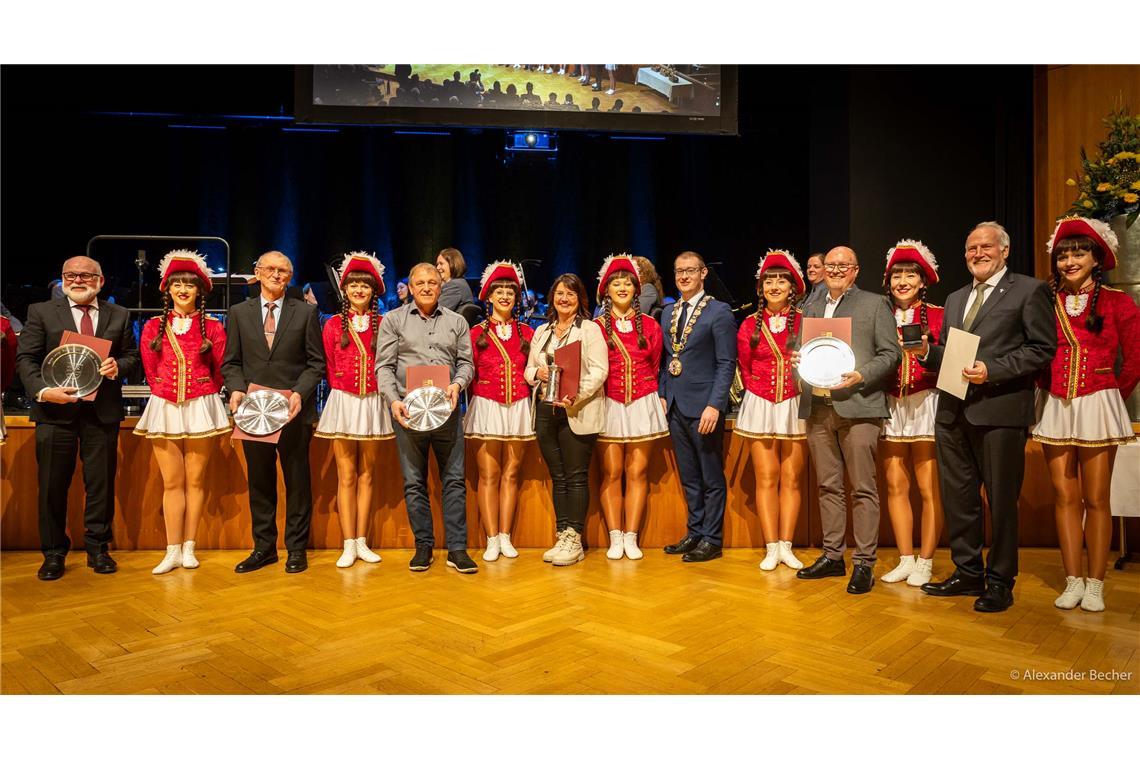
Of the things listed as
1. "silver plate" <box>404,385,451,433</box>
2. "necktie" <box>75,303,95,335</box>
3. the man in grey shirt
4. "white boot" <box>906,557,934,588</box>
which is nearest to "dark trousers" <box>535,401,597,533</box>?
the man in grey shirt

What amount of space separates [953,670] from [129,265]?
10692 mm

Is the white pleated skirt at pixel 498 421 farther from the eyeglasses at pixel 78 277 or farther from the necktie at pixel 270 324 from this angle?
the eyeglasses at pixel 78 277

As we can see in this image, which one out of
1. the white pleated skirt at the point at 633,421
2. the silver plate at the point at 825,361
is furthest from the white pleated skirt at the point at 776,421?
the white pleated skirt at the point at 633,421

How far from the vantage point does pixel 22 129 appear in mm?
9250

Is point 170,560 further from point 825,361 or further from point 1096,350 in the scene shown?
point 1096,350

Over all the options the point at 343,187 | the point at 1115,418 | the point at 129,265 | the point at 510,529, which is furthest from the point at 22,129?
the point at 1115,418

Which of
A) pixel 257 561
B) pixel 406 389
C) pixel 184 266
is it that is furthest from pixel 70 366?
pixel 406 389

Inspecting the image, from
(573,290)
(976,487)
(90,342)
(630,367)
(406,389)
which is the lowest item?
(976,487)

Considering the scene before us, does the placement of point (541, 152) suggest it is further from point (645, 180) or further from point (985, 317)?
point (985, 317)

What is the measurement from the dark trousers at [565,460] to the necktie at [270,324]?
167cm

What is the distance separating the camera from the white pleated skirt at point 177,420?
4.34m

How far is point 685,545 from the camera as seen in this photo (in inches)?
187

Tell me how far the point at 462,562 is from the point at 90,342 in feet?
8.25

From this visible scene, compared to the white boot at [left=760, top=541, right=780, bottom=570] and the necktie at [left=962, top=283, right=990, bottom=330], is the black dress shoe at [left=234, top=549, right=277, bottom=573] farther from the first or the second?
the necktie at [left=962, top=283, right=990, bottom=330]
